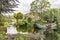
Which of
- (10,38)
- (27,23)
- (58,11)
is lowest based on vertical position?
(10,38)

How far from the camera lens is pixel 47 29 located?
2221 mm

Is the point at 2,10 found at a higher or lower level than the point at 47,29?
higher

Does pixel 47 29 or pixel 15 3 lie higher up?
pixel 15 3

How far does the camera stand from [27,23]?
2.19 meters

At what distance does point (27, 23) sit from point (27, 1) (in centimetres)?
28

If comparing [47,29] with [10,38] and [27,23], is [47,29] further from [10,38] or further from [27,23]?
[10,38]

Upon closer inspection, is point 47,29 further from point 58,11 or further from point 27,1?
point 27,1

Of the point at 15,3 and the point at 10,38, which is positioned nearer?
the point at 10,38

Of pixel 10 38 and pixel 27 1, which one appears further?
pixel 27 1

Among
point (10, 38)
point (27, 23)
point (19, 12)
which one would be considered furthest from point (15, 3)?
point (10, 38)

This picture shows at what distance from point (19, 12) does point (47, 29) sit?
0.40m

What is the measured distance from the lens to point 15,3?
228 centimetres

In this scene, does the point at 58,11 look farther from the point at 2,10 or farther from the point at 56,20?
the point at 2,10

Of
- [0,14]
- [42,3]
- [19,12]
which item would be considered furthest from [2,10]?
[42,3]
